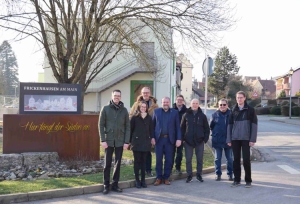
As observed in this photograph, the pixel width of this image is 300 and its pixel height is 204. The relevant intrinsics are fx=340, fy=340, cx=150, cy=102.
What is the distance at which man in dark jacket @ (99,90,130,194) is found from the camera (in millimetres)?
7027

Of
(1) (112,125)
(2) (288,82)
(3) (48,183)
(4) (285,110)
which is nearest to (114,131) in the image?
(1) (112,125)

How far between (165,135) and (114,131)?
126 cm

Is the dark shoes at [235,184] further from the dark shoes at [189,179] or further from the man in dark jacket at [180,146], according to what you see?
the man in dark jacket at [180,146]

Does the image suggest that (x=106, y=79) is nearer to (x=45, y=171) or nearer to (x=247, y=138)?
(x=45, y=171)

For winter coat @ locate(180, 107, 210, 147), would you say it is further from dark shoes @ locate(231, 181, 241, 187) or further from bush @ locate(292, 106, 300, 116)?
bush @ locate(292, 106, 300, 116)

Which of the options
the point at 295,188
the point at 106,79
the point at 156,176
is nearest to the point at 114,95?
the point at 156,176

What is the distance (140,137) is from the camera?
7395 mm

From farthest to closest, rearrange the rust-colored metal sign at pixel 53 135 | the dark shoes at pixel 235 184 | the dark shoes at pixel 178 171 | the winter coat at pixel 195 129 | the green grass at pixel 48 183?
the rust-colored metal sign at pixel 53 135
the dark shoes at pixel 178 171
the winter coat at pixel 195 129
the dark shoes at pixel 235 184
the green grass at pixel 48 183

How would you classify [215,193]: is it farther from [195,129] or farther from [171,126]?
[171,126]

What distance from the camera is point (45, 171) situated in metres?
8.80

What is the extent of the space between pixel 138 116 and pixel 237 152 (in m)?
2.36

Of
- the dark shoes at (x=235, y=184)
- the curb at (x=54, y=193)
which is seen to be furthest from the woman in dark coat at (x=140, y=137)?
the dark shoes at (x=235, y=184)

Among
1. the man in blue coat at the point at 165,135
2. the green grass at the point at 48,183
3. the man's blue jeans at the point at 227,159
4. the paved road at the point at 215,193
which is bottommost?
the paved road at the point at 215,193

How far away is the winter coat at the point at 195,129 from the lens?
786 cm
